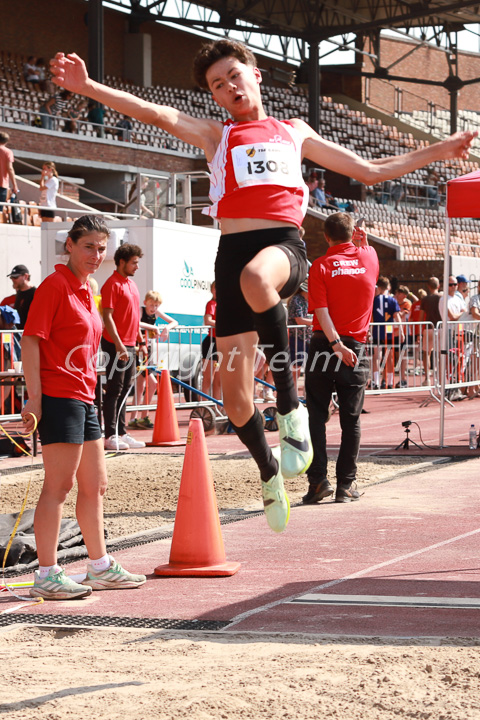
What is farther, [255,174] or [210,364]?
[210,364]

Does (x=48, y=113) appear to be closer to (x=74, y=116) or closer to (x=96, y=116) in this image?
(x=74, y=116)

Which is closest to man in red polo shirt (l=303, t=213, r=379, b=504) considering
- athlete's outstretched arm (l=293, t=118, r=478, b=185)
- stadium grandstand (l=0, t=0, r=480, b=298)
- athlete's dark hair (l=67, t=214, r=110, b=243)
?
athlete's dark hair (l=67, t=214, r=110, b=243)

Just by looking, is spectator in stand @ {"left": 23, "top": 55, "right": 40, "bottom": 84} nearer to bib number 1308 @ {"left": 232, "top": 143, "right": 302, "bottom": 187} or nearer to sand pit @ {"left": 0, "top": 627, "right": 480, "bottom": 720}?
bib number 1308 @ {"left": 232, "top": 143, "right": 302, "bottom": 187}

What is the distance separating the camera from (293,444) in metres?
5.33

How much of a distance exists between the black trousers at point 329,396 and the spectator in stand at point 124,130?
26.8 metres

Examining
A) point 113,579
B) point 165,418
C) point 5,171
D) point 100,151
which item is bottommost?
point 113,579

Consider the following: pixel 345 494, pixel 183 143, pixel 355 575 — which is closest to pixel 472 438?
pixel 345 494

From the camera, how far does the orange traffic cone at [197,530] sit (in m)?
6.55

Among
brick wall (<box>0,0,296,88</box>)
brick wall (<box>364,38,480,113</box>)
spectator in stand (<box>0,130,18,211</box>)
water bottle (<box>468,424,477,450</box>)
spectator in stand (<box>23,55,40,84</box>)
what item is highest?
brick wall (<box>364,38,480,113</box>)

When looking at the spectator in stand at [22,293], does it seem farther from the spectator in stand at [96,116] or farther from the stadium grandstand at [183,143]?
the spectator in stand at [96,116]

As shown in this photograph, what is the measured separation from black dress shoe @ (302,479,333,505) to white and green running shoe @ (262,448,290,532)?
3444mm

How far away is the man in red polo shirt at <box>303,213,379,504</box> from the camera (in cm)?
870

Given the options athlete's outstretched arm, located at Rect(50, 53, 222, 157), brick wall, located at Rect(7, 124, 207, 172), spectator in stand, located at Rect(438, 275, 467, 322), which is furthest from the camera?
brick wall, located at Rect(7, 124, 207, 172)

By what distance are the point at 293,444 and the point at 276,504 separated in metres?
0.35
